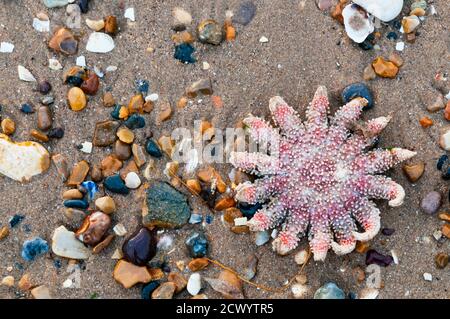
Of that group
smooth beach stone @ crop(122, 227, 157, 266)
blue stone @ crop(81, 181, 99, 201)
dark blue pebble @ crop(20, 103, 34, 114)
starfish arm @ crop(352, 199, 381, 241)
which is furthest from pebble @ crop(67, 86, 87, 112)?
starfish arm @ crop(352, 199, 381, 241)

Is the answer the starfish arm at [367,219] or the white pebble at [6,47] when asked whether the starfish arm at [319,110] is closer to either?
the starfish arm at [367,219]

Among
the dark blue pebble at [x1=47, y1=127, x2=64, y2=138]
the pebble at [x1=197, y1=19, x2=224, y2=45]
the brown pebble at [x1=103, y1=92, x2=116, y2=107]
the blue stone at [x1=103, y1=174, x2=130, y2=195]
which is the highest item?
the pebble at [x1=197, y1=19, x2=224, y2=45]

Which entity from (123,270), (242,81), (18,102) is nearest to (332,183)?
(242,81)

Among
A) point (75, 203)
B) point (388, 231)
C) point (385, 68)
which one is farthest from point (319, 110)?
point (75, 203)

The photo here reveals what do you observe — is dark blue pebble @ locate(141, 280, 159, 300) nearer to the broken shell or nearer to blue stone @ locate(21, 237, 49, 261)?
blue stone @ locate(21, 237, 49, 261)

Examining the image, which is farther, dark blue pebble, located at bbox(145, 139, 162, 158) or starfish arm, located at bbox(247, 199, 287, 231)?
dark blue pebble, located at bbox(145, 139, 162, 158)

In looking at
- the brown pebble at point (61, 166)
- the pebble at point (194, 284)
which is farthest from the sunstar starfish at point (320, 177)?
the brown pebble at point (61, 166)

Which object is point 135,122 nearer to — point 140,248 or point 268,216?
point 140,248
